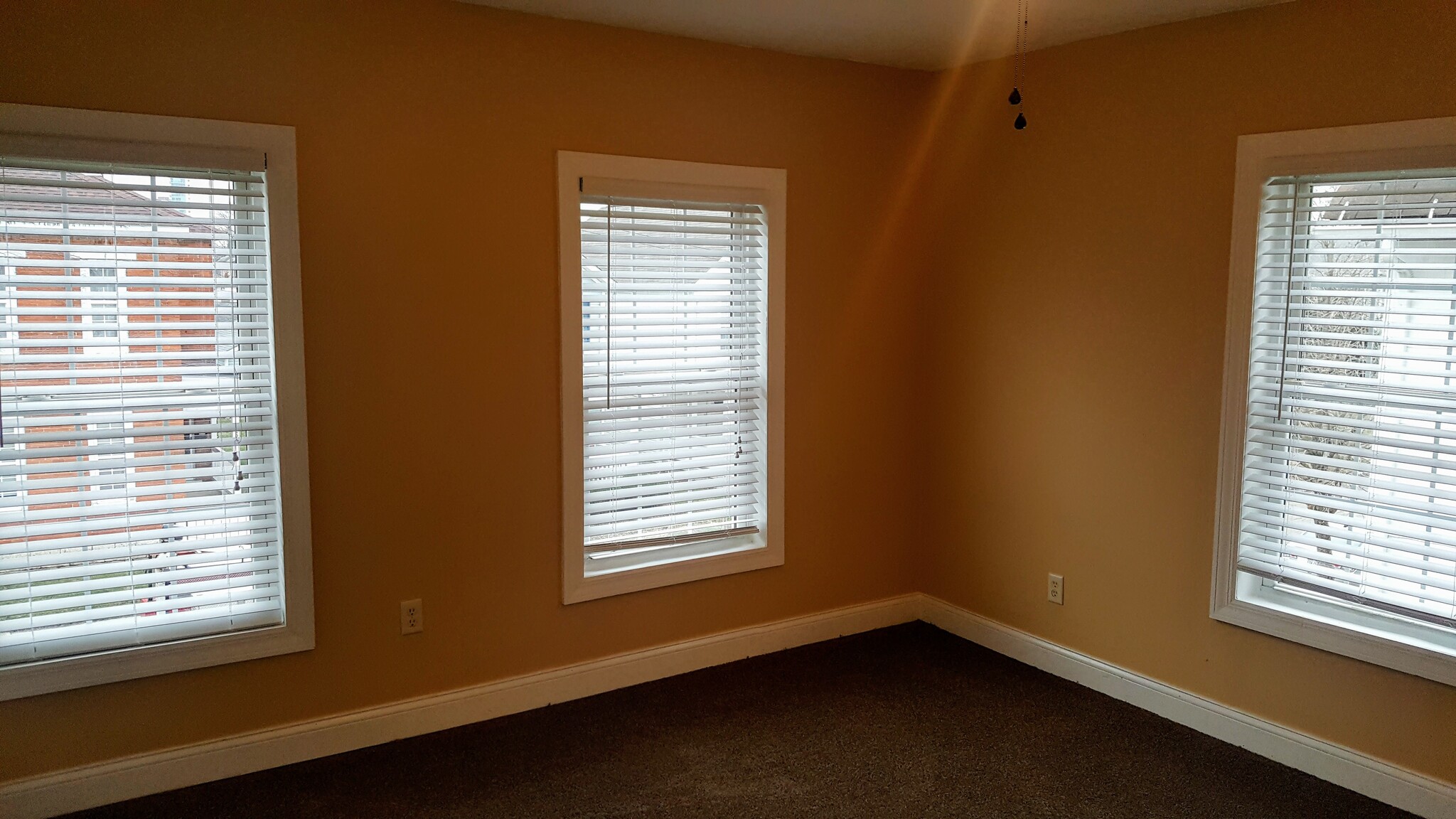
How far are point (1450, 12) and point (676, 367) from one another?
2.62 meters

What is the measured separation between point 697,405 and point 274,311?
61.3 inches

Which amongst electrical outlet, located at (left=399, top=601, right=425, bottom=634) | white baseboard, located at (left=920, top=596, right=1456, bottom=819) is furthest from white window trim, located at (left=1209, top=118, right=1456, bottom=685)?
electrical outlet, located at (left=399, top=601, right=425, bottom=634)

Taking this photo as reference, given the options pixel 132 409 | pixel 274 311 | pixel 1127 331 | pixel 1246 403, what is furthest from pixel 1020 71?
pixel 132 409

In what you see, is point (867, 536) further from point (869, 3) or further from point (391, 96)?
point (391, 96)

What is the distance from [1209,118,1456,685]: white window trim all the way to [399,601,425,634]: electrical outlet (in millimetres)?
2711

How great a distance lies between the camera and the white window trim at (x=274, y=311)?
256 cm

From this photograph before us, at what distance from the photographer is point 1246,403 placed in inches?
121

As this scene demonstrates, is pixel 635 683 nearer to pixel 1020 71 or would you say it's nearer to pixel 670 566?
pixel 670 566

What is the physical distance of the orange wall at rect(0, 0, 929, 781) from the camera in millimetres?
2699

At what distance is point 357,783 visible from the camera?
9.41ft

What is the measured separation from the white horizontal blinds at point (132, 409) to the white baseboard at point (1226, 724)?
2.81 m

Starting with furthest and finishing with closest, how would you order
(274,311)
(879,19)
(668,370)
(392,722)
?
1. (668,370)
2. (879,19)
3. (392,722)
4. (274,311)

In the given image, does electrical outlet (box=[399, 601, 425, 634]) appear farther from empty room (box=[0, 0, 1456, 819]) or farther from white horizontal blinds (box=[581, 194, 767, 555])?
white horizontal blinds (box=[581, 194, 767, 555])

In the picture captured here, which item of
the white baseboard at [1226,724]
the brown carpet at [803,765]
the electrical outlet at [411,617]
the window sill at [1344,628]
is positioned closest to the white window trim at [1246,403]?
the window sill at [1344,628]
